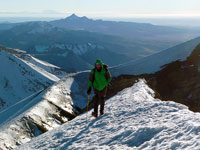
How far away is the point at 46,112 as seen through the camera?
37.7 metres

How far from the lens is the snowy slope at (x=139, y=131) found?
8789 mm

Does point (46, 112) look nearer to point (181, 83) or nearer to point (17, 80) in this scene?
point (181, 83)

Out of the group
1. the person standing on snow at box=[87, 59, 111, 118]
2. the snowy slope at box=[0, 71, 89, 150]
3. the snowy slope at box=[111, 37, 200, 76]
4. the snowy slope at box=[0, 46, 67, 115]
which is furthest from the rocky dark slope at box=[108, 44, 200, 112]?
the snowy slope at box=[0, 46, 67, 115]

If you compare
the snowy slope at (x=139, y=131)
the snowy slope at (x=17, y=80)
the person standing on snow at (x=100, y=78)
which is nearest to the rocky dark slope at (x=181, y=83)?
the snowy slope at (x=139, y=131)

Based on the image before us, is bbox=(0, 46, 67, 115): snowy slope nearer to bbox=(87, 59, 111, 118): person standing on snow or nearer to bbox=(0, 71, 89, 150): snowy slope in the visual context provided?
bbox=(0, 71, 89, 150): snowy slope

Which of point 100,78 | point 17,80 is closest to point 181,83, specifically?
point 100,78

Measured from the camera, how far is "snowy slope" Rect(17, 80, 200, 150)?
8789mm

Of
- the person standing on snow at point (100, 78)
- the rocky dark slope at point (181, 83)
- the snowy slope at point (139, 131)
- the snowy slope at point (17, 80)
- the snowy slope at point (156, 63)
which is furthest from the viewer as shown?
the snowy slope at point (17, 80)

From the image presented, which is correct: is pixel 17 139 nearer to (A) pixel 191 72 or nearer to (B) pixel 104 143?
(B) pixel 104 143

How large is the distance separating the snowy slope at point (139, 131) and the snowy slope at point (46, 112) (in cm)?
1931

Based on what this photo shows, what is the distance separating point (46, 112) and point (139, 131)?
30146mm

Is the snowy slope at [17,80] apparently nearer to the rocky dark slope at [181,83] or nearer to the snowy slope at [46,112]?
the snowy slope at [46,112]

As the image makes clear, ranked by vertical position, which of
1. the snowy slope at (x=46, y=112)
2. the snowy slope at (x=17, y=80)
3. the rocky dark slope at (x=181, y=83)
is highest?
the rocky dark slope at (x=181, y=83)

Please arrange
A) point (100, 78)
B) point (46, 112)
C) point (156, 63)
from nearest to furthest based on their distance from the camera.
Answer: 1. point (100, 78)
2. point (46, 112)
3. point (156, 63)
